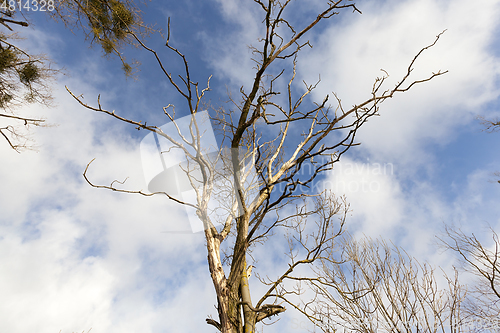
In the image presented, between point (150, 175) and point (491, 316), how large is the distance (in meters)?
8.48

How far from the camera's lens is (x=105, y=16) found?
404cm

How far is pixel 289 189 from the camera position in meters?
2.30

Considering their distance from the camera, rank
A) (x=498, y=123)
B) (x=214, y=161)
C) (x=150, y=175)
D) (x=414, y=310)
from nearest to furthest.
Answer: (x=150, y=175), (x=214, y=161), (x=414, y=310), (x=498, y=123)

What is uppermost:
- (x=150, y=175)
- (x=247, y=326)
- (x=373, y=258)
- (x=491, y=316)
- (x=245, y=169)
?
(x=245, y=169)

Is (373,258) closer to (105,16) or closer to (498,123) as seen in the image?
(498,123)

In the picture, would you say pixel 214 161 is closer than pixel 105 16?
No

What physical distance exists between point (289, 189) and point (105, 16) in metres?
4.36

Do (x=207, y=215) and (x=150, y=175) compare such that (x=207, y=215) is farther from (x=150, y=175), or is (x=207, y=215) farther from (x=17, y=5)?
(x=17, y=5)

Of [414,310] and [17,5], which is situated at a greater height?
[17,5]

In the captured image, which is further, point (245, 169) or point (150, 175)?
point (245, 169)

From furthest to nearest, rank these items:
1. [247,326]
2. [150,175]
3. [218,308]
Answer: [150,175]
[218,308]
[247,326]

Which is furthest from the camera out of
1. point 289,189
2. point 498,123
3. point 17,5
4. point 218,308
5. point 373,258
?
point 498,123

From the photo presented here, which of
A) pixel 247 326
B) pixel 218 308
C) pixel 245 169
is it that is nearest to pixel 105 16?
pixel 245 169

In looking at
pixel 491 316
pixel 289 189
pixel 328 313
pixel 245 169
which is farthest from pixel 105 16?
pixel 491 316
